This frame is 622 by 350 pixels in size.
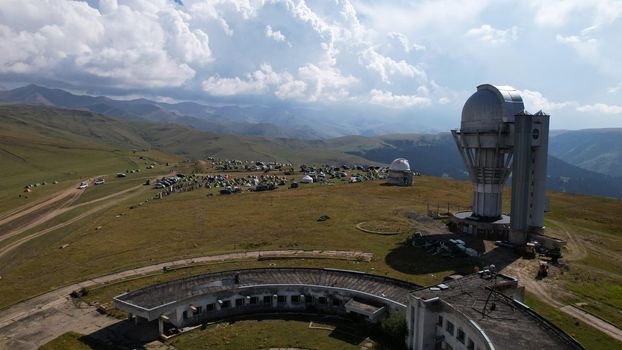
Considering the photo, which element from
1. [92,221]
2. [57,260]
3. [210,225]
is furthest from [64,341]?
[92,221]

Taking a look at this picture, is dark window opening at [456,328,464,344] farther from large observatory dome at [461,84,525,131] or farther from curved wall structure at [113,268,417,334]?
large observatory dome at [461,84,525,131]

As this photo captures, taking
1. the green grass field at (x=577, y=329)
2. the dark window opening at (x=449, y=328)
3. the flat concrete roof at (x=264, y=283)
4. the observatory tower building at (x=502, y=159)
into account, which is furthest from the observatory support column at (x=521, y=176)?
the dark window opening at (x=449, y=328)

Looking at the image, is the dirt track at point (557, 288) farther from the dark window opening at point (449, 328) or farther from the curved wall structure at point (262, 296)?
the dark window opening at point (449, 328)

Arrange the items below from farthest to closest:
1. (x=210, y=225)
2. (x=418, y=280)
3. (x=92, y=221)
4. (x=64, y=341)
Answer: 1. (x=92, y=221)
2. (x=210, y=225)
3. (x=418, y=280)
4. (x=64, y=341)

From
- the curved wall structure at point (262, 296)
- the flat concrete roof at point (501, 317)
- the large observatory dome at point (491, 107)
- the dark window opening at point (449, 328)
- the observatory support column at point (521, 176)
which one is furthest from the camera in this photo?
the large observatory dome at point (491, 107)

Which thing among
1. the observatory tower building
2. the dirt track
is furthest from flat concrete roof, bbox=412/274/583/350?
the observatory tower building

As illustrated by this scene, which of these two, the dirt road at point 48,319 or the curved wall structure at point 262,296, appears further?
the curved wall structure at point 262,296

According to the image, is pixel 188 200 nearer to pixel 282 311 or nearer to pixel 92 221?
pixel 92 221
